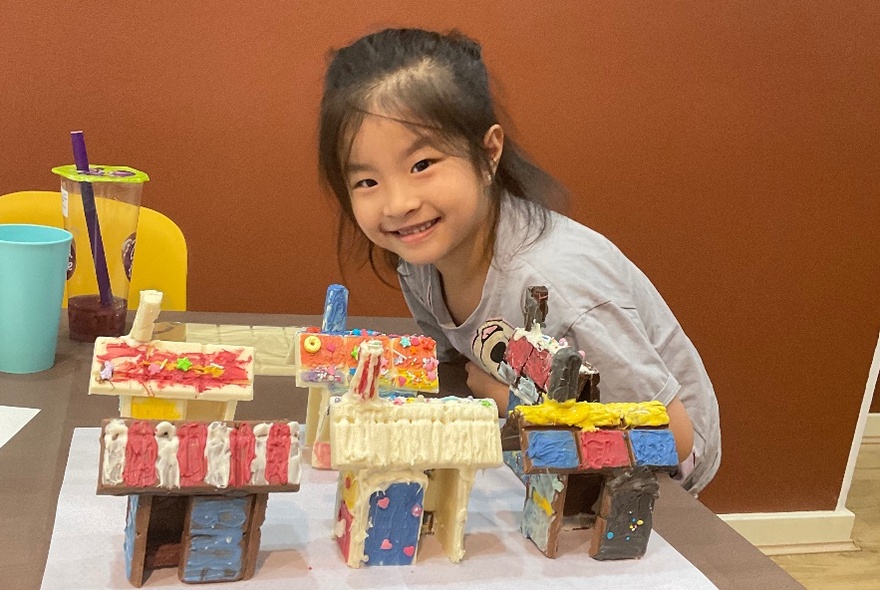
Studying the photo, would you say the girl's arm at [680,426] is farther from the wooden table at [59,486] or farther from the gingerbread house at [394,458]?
the gingerbread house at [394,458]

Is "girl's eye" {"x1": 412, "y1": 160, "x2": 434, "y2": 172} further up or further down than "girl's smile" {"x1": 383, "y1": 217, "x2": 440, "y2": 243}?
further up

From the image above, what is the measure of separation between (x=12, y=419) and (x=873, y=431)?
8.17 ft

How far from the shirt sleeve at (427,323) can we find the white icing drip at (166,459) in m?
0.68

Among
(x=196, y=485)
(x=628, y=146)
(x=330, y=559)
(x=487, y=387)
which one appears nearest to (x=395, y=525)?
(x=330, y=559)

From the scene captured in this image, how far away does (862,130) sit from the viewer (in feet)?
6.68

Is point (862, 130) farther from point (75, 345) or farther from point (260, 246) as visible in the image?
point (75, 345)

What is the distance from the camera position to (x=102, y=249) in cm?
116

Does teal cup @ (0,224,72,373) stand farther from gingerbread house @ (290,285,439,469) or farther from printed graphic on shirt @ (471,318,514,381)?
printed graphic on shirt @ (471,318,514,381)

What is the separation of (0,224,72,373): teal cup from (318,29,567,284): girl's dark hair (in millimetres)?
346

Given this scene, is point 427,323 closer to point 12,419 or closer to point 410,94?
point 410,94

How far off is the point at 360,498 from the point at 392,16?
4.27 feet

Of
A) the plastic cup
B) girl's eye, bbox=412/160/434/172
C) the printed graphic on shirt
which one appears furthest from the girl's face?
the plastic cup

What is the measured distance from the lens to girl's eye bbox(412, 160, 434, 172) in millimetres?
1054

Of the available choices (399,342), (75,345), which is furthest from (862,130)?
(75,345)
